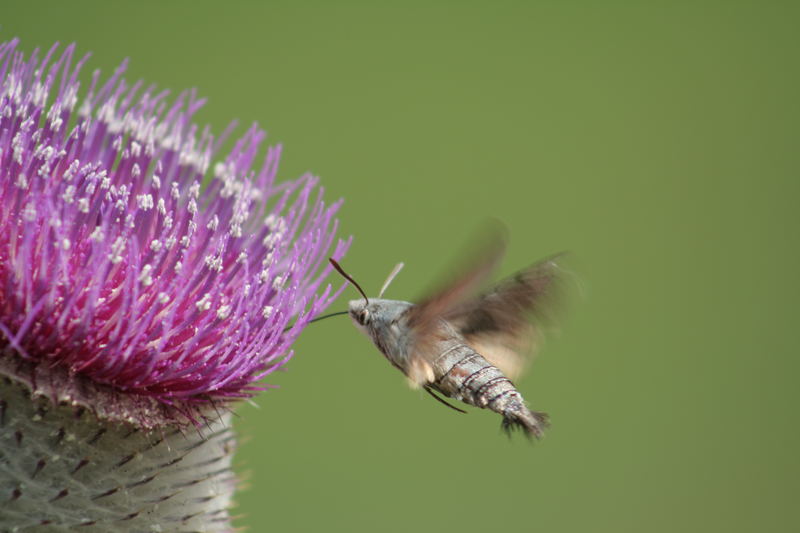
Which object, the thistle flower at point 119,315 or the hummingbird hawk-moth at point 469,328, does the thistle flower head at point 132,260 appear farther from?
the hummingbird hawk-moth at point 469,328

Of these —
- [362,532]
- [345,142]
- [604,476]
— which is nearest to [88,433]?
[362,532]

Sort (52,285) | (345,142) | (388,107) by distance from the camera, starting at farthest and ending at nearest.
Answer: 1. (388,107)
2. (345,142)
3. (52,285)

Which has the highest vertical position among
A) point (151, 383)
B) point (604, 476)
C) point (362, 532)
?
point (151, 383)

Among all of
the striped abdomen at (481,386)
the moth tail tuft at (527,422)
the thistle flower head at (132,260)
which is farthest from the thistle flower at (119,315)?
the moth tail tuft at (527,422)

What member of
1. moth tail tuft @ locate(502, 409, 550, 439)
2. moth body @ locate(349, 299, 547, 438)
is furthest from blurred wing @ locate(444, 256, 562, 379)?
moth tail tuft @ locate(502, 409, 550, 439)

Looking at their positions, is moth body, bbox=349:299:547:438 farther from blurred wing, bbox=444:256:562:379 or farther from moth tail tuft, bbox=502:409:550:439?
blurred wing, bbox=444:256:562:379

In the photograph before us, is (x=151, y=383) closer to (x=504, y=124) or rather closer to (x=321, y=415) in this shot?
(x=321, y=415)
